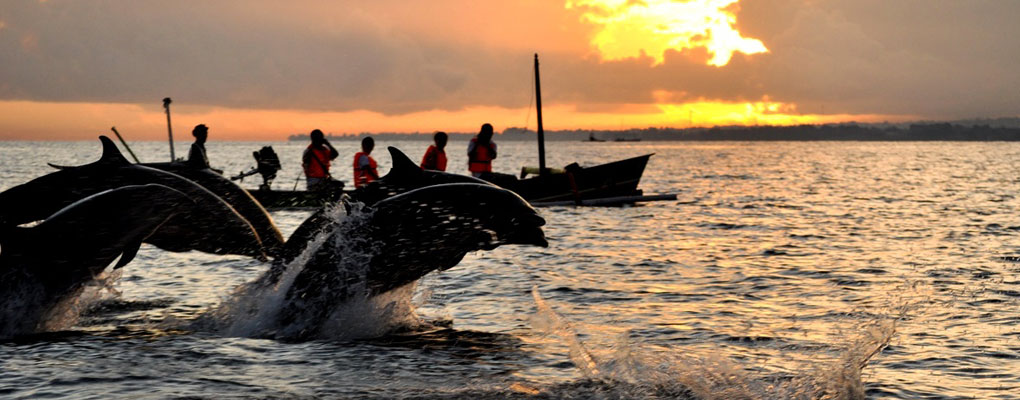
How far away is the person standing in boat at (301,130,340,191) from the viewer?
24812mm

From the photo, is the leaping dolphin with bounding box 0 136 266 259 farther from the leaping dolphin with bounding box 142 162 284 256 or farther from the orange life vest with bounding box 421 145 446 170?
the orange life vest with bounding box 421 145 446 170

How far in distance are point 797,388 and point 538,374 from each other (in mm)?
2474

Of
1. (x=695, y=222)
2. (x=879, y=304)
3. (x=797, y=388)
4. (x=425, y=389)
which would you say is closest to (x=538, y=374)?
(x=425, y=389)

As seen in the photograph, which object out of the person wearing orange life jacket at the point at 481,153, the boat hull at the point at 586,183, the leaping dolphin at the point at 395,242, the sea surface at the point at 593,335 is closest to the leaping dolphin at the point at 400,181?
the leaping dolphin at the point at 395,242

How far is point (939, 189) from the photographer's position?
58219 millimetres

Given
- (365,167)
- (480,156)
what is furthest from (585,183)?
(365,167)

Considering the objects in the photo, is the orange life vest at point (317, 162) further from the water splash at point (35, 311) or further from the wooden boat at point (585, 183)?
the water splash at point (35, 311)

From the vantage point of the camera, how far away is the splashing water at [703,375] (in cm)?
869

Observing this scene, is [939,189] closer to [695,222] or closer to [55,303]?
[695,222]

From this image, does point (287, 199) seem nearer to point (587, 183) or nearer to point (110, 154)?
point (587, 183)

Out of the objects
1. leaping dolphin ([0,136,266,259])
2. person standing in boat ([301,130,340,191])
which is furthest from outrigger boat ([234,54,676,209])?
leaping dolphin ([0,136,266,259])

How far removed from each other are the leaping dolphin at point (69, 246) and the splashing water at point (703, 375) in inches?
199

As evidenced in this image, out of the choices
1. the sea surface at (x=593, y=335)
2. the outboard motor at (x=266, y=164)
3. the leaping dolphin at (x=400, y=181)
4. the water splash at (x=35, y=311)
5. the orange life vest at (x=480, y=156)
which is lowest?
the sea surface at (x=593, y=335)

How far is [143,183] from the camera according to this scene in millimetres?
12398
